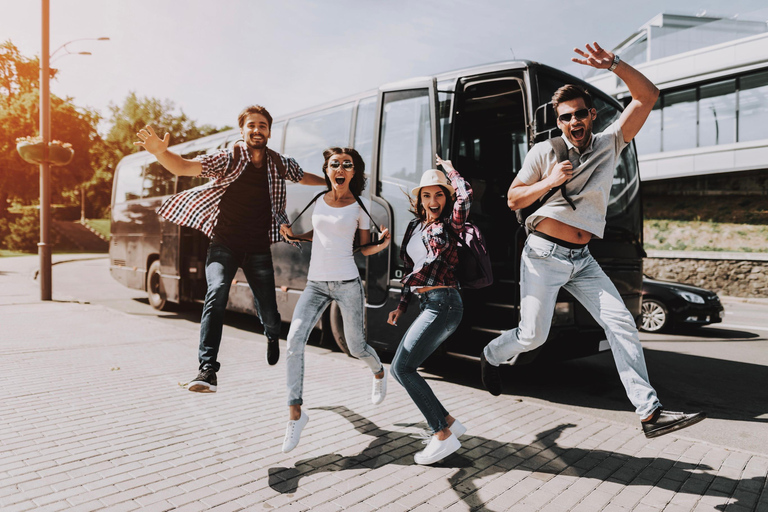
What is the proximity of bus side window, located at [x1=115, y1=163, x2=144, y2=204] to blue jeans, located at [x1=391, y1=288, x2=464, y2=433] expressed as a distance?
34.7 ft

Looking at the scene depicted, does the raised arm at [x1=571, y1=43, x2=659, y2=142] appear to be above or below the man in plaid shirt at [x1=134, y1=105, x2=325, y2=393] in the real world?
above

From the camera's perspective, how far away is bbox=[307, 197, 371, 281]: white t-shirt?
13.1 feet

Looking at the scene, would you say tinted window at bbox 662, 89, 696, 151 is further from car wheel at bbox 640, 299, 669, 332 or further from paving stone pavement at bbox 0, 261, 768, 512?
paving stone pavement at bbox 0, 261, 768, 512

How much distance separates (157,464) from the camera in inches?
141

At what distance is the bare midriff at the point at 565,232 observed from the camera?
11.8 ft

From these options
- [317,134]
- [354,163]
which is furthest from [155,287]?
[354,163]

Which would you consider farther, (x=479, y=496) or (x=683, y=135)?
(x=683, y=135)

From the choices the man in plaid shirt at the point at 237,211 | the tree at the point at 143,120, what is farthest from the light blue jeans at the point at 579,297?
the tree at the point at 143,120

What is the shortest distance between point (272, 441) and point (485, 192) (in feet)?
10.8

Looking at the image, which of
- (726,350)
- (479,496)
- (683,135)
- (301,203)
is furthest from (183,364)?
(683,135)

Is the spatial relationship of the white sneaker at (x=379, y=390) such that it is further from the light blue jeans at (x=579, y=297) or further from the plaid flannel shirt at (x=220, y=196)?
the plaid flannel shirt at (x=220, y=196)

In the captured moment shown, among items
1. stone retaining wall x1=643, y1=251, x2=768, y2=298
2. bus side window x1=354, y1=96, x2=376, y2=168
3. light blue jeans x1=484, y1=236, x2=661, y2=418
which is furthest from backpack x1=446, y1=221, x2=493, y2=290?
stone retaining wall x1=643, y1=251, x2=768, y2=298

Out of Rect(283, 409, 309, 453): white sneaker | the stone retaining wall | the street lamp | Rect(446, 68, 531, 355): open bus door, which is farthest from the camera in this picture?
the stone retaining wall

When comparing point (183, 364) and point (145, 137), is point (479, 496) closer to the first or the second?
point (145, 137)
